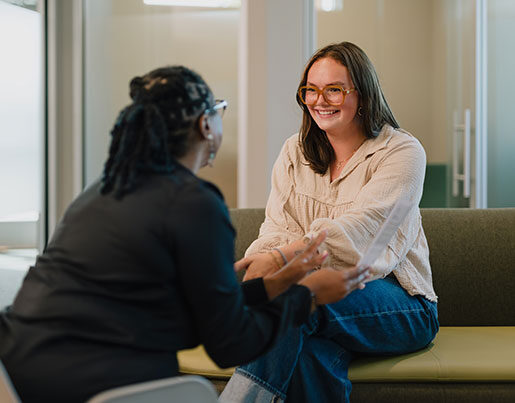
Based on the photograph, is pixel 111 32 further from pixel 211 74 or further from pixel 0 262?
pixel 0 262

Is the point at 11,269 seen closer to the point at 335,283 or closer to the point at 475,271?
the point at 475,271

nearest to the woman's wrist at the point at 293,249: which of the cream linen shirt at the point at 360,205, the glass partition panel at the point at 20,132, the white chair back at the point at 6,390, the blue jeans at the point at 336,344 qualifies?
the cream linen shirt at the point at 360,205

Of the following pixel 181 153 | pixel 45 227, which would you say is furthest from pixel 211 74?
pixel 181 153

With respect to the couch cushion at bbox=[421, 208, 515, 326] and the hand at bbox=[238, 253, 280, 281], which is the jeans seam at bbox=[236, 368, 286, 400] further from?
the couch cushion at bbox=[421, 208, 515, 326]

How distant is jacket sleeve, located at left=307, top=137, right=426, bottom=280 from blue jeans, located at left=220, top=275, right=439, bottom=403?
0.10m

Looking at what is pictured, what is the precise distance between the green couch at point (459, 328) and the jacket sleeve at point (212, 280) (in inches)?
28.6

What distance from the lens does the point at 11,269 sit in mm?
3709

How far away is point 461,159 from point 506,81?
48cm

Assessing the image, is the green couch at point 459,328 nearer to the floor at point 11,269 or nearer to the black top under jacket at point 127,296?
the black top under jacket at point 127,296

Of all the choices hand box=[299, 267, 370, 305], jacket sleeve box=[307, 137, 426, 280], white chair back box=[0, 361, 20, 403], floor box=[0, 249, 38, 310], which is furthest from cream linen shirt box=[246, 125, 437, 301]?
floor box=[0, 249, 38, 310]

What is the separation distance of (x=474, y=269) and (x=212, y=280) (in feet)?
4.80

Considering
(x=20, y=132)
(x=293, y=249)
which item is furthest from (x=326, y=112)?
(x=20, y=132)

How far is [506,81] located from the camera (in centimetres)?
374

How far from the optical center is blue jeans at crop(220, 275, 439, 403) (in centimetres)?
171
